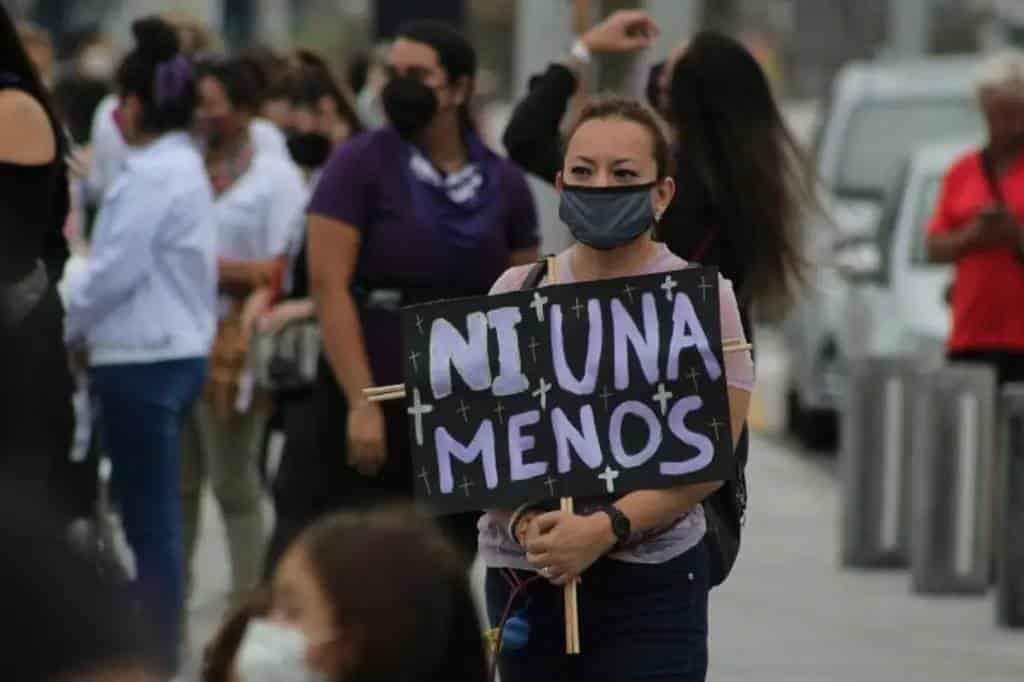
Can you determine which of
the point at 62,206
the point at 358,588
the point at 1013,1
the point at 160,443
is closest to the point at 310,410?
the point at 160,443

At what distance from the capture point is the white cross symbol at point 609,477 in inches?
183

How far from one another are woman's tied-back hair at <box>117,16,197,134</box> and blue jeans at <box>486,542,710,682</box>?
3.69m

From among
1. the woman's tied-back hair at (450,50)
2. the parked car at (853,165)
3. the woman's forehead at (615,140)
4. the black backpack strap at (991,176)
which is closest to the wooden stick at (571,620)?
the woman's forehead at (615,140)

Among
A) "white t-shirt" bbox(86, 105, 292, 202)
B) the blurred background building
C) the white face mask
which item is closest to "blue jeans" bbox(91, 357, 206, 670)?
"white t-shirt" bbox(86, 105, 292, 202)

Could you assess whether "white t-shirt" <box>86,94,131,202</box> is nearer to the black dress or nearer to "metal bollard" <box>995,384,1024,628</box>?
"metal bollard" <box>995,384,1024,628</box>

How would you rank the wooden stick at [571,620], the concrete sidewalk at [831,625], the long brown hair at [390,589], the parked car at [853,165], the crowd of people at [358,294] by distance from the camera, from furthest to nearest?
the parked car at [853,165] → the concrete sidewalk at [831,625] → the wooden stick at [571,620] → the crowd of people at [358,294] → the long brown hair at [390,589]

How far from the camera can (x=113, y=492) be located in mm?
8008

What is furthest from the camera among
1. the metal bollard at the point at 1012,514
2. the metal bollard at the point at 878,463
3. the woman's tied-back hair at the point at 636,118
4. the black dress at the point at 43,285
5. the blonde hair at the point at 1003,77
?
the metal bollard at the point at 878,463

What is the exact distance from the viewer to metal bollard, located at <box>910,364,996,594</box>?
1039 centimetres

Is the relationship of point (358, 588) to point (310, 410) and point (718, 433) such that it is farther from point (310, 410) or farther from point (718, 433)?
point (310, 410)

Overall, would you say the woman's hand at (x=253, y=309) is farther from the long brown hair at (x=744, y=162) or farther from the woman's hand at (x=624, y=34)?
the long brown hair at (x=744, y=162)

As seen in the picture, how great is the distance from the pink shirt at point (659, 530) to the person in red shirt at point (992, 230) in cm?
530

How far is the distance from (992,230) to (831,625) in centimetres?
146

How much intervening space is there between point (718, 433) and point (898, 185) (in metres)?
9.44
